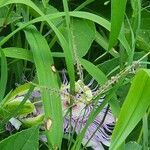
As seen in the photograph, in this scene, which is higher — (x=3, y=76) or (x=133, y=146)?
(x=3, y=76)

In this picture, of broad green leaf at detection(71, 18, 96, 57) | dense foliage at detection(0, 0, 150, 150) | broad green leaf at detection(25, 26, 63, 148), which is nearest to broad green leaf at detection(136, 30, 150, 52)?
dense foliage at detection(0, 0, 150, 150)

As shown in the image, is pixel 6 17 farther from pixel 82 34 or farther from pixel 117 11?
pixel 117 11

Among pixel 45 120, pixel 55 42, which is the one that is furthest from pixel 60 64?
pixel 45 120

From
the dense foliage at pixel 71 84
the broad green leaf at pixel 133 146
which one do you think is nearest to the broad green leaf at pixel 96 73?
the dense foliage at pixel 71 84

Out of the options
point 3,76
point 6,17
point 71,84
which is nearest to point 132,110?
point 71,84

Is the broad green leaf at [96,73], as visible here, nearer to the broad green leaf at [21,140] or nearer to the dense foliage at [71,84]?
the dense foliage at [71,84]

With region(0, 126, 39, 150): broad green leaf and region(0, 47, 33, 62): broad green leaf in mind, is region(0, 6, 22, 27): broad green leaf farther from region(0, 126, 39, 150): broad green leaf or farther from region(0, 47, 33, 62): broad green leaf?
region(0, 126, 39, 150): broad green leaf
